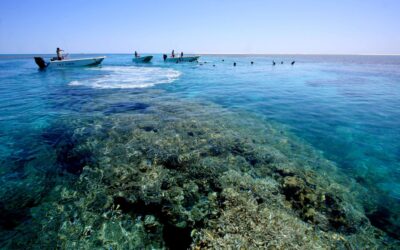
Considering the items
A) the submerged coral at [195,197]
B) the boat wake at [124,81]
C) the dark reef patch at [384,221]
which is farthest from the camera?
the boat wake at [124,81]

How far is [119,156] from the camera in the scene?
685 cm

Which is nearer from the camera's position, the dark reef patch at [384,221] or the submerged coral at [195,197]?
the submerged coral at [195,197]

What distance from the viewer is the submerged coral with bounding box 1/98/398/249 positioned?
4055 millimetres

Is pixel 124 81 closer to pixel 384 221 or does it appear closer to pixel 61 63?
pixel 61 63

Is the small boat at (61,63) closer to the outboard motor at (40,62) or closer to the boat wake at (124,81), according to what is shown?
the outboard motor at (40,62)

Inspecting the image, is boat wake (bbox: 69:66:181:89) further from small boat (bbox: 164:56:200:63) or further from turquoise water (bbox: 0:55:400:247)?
small boat (bbox: 164:56:200:63)

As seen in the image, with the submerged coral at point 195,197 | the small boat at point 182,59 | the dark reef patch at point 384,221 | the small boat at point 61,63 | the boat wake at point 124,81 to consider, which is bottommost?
the dark reef patch at point 384,221

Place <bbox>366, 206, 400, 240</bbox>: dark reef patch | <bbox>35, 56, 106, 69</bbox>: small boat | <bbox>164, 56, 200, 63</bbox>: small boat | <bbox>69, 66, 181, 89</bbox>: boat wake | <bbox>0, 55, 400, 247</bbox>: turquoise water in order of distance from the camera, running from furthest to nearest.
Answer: <bbox>164, 56, 200, 63</bbox>: small boat
<bbox>35, 56, 106, 69</bbox>: small boat
<bbox>69, 66, 181, 89</bbox>: boat wake
<bbox>0, 55, 400, 247</bbox>: turquoise water
<bbox>366, 206, 400, 240</bbox>: dark reef patch

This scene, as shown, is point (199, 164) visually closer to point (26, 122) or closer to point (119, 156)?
point (119, 156)

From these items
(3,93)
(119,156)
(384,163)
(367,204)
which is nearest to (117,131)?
(119,156)

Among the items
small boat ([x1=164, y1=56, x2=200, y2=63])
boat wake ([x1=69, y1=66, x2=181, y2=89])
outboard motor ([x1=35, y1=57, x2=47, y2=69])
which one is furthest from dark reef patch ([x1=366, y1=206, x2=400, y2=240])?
small boat ([x1=164, y1=56, x2=200, y2=63])

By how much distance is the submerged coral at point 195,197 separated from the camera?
405 cm

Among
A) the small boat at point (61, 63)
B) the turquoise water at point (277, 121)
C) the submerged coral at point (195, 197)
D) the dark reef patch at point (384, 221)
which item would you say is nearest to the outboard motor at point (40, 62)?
the small boat at point (61, 63)

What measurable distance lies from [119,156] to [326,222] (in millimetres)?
6103
